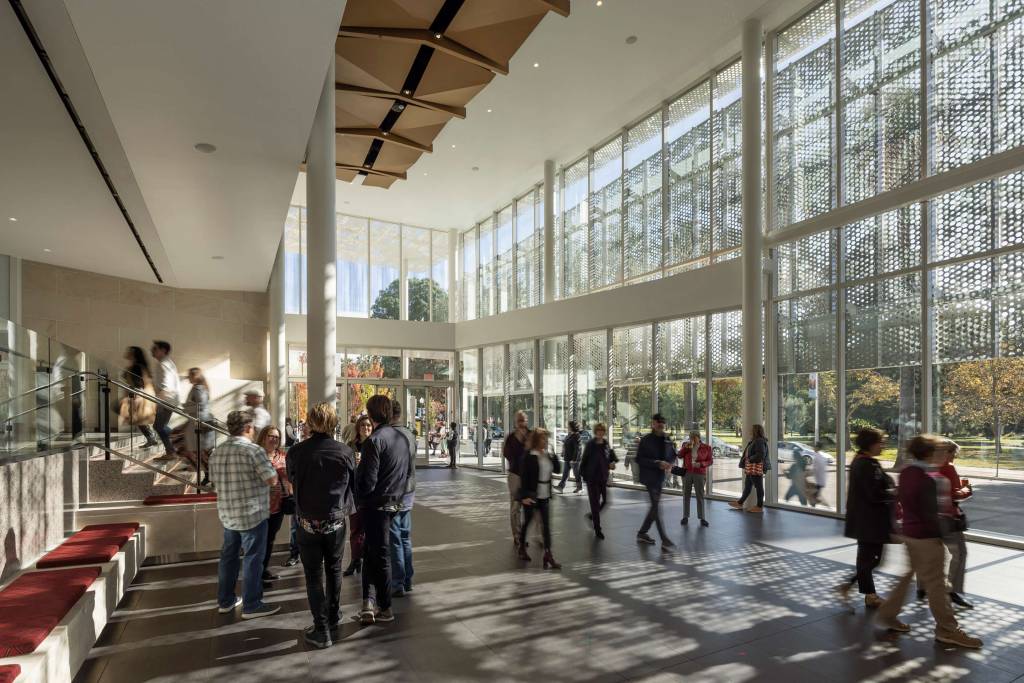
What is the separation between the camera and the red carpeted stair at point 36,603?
3367mm

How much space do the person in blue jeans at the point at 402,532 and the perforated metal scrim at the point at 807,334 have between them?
25.0 feet

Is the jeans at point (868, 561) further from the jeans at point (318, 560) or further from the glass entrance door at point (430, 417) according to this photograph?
the glass entrance door at point (430, 417)

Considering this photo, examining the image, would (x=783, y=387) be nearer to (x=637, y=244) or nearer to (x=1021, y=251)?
(x=1021, y=251)

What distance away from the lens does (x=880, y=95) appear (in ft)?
31.5

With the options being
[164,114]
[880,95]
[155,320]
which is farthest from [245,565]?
[155,320]

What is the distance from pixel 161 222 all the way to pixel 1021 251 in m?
12.5

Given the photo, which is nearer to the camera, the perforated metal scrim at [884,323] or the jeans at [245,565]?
Answer: the jeans at [245,565]

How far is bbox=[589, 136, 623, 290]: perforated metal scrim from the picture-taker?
1537cm

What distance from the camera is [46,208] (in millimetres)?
9688

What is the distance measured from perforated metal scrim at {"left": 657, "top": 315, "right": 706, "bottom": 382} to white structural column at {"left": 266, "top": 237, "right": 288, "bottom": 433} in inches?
356

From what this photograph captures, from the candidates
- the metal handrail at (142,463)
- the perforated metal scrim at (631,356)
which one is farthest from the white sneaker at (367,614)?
the perforated metal scrim at (631,356)

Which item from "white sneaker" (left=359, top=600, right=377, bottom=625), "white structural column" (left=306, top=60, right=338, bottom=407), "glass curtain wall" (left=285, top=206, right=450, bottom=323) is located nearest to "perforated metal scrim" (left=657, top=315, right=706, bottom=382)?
"white structural column" (left=306, top=60, right=338, bottom=407)

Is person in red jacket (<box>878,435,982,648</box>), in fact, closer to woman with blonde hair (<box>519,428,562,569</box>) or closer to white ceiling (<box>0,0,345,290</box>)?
woman with blonde hair (<box>519,428,562,569</box>)

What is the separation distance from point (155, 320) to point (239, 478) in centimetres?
1263
